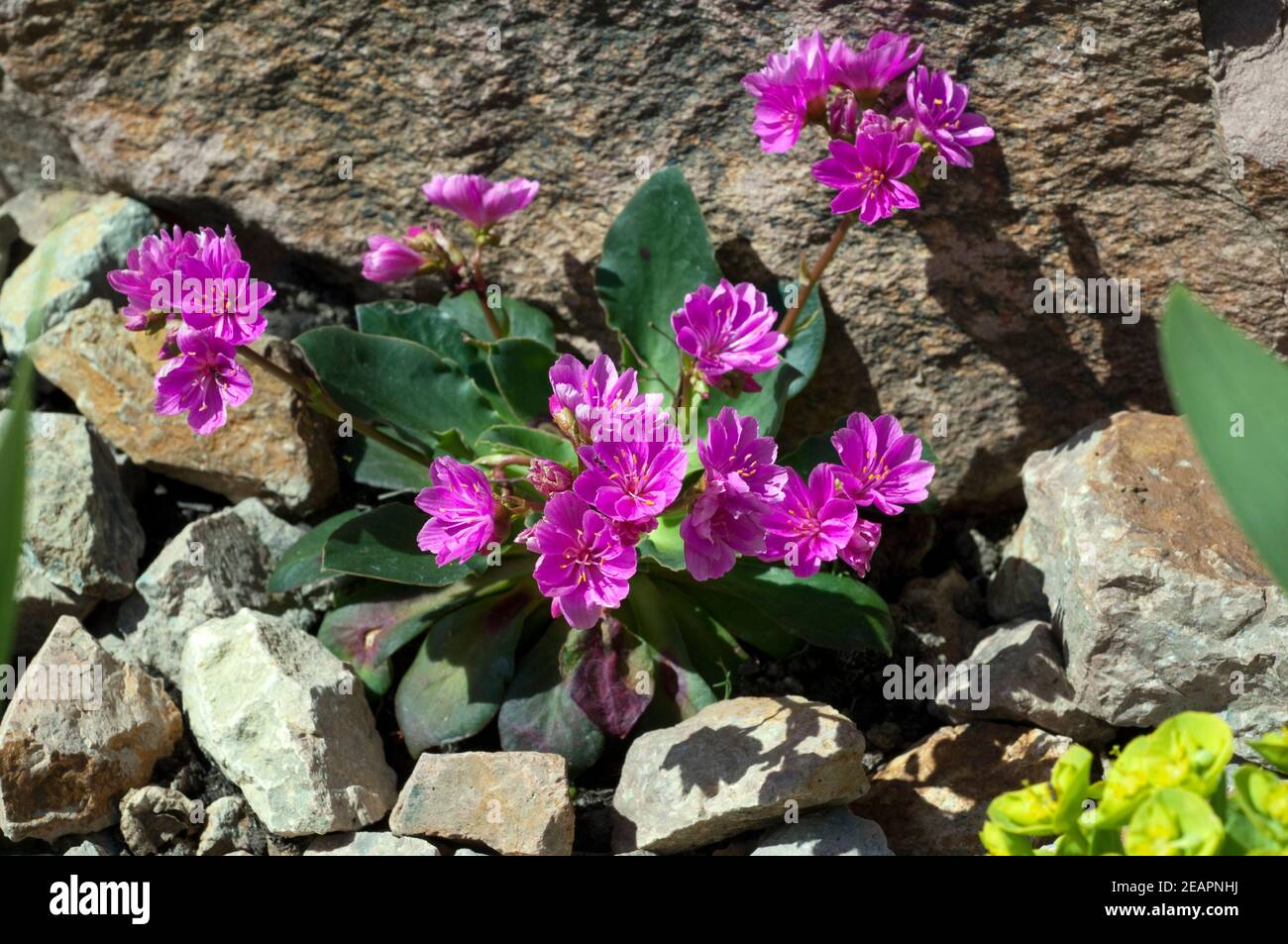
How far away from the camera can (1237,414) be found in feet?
5.32

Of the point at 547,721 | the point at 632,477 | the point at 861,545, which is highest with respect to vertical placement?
the point at 632,477

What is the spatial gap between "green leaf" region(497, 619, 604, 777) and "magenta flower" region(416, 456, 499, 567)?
0.54 metres

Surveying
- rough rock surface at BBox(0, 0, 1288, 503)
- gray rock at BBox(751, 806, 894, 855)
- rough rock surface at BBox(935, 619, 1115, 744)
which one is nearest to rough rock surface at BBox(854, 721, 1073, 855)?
rough rock surface at BBox(935, 619, 1115, 744)

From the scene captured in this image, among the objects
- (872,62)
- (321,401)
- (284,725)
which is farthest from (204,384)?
(872,62)

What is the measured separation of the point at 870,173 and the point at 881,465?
0.67 metres

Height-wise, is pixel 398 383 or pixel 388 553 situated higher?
pixel 398 383

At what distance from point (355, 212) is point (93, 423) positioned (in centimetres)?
95

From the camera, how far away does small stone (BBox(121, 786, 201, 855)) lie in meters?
2.90

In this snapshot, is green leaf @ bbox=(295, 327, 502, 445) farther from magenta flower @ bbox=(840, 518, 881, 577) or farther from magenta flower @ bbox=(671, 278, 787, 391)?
magenta flower @ bbox=(840, 518, 881, 577)

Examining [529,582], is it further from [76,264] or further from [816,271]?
[76,264]

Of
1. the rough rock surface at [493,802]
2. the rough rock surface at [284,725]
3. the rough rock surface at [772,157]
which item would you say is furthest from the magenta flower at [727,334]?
the rough rock surface at [284,725]
